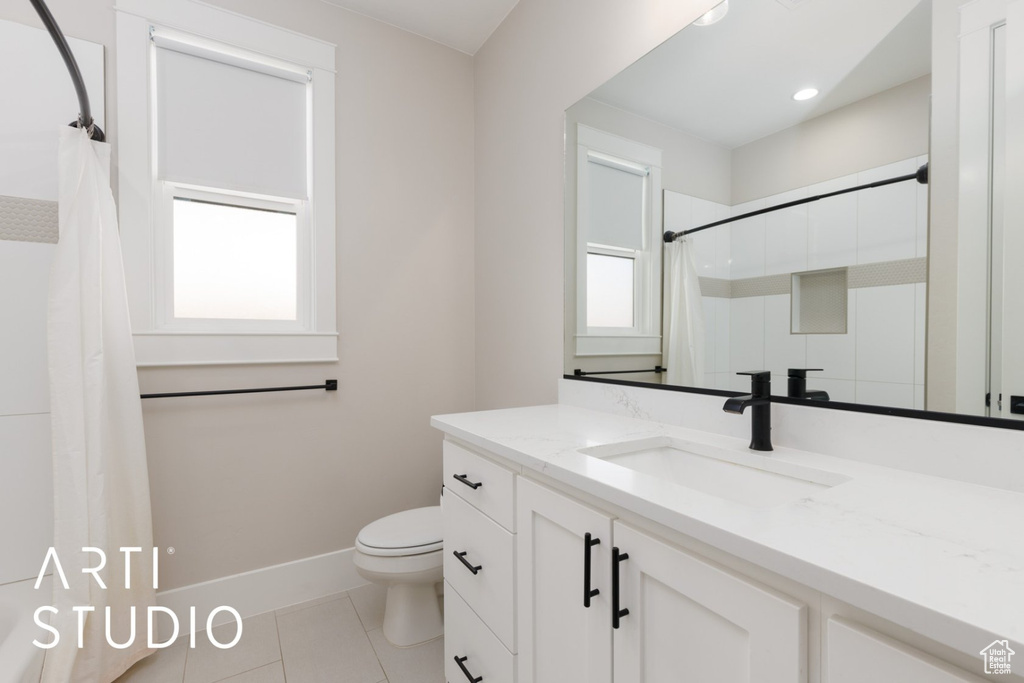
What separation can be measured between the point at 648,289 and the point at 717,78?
61cm

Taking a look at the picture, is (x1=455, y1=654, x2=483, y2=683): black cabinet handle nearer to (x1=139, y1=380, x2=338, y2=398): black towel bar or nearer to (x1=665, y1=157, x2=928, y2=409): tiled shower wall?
(x1=665, y1=157, x2=928, y2=409): tiled shower wall

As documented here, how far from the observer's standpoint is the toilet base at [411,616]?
178cm

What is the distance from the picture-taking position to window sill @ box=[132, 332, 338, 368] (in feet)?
5.87

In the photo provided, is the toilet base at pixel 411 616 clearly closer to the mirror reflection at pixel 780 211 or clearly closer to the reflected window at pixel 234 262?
the mirror reflection at pixel 780 211

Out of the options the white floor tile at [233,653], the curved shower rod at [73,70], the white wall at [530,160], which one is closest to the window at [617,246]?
the white wall at [530,160]

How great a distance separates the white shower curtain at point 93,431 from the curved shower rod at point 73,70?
0.17ft

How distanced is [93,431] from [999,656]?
81.0 inches

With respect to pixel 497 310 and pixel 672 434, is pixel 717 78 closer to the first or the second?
pixel 672 434

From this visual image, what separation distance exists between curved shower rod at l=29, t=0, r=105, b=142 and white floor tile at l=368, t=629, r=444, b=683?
2053mm

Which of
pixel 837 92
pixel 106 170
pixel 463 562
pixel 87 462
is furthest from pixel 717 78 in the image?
pixel 87 462

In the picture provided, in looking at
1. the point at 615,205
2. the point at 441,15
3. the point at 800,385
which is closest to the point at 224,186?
the point at 441,15

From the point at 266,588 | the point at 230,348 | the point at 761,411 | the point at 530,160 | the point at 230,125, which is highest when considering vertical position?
the point at 230,125

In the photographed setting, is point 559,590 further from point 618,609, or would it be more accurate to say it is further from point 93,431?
point 93,431

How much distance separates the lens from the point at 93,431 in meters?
1.49
